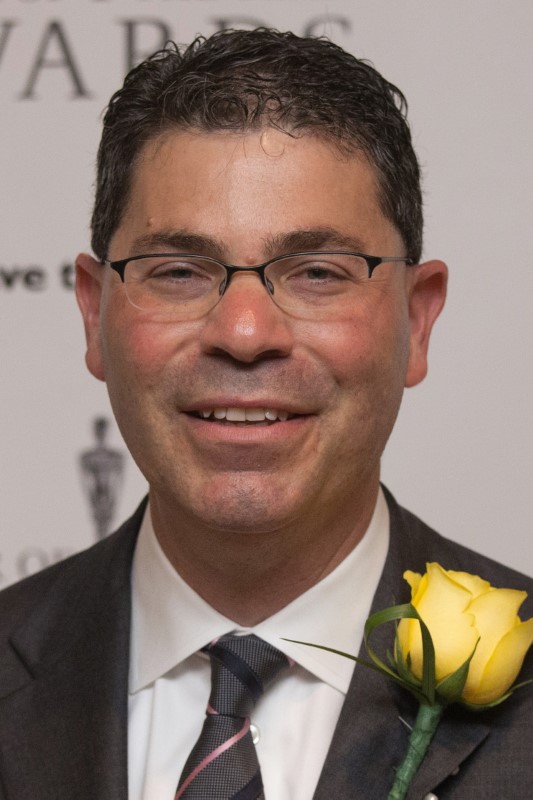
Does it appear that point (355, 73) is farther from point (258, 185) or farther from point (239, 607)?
point (239, 607)

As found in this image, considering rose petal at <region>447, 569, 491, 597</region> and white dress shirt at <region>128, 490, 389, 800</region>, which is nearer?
rose petal at <region>447, 569, 491, 597</region>

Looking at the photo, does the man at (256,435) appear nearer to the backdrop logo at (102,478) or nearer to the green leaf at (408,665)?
the green leaf at (408,665)

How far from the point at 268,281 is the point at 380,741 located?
63 cm

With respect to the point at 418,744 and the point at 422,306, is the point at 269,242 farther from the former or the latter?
the point at 418,744

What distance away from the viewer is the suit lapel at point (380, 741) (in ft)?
5.07

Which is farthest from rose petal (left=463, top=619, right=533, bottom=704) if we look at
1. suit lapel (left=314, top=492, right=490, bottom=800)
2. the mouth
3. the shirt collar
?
the mouth

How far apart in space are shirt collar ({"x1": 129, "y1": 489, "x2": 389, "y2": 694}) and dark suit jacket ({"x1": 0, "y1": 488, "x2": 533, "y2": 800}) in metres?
0.02

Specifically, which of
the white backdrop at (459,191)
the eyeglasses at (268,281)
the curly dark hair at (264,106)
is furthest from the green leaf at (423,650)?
the white backdrop at (459,191)

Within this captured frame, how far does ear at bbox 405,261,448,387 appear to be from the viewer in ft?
6.20

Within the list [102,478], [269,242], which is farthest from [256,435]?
[102,478]

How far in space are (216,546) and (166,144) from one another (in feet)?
1.89

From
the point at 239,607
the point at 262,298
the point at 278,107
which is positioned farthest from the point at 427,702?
the point at 278,107

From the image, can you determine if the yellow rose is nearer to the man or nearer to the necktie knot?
the man

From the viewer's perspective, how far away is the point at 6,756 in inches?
69.3
